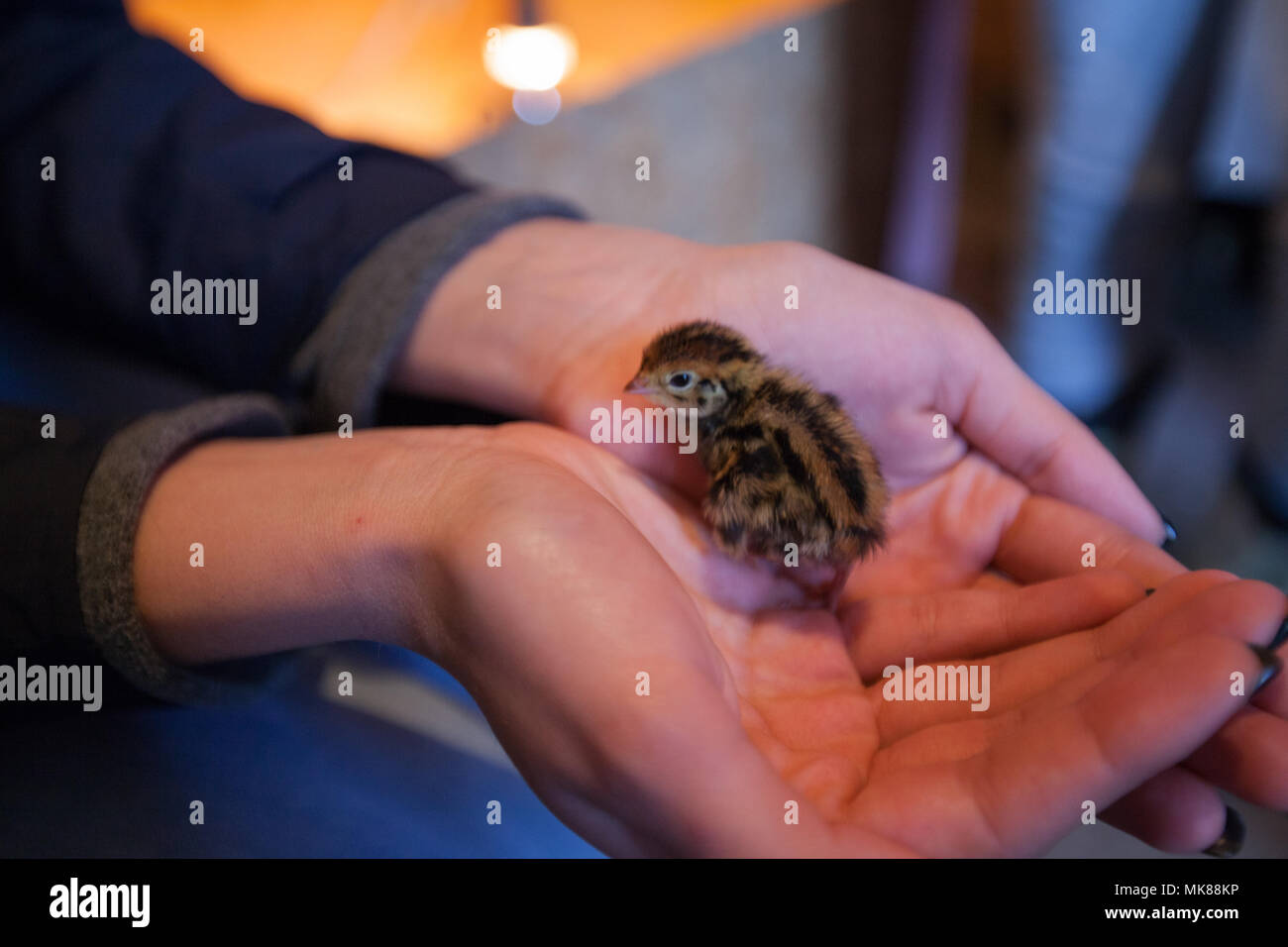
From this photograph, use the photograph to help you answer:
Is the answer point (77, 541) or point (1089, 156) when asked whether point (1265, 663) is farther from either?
point (1089, 156)

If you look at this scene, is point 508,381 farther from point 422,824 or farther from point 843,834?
point 843,834

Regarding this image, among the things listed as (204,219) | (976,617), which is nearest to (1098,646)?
(976,617)

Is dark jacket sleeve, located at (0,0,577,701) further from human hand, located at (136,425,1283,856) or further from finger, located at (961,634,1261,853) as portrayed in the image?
finger, located at (961,634,1261,853)

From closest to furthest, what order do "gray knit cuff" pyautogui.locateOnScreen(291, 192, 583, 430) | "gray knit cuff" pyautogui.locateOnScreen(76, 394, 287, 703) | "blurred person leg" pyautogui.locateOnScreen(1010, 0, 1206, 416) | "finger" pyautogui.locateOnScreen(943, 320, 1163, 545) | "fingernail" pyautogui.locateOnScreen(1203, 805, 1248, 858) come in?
"fingernail" pyautogui.locateOnScreen(1203, 805, 1248, 858) → "gray knit cuff" pyautogui.locateOnScreen(76, 394, 287, 703) → "finger" pyautogui.locateOnScreen(943, 320, 1163, 545) → "gray knit cuff" pyautogui.locateOnScreen(291, 192, 583, 430) → "blurred person leg" pyautogui.locateOnScreen(1010, 0, 1206, 416)

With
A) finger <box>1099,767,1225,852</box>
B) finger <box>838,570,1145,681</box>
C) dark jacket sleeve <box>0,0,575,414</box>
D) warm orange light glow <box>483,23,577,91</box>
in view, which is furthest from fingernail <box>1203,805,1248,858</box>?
warm orange light glow <box>483,23,577,91</box>

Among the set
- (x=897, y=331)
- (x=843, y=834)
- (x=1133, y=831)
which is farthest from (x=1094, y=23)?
(x=843, y=834)

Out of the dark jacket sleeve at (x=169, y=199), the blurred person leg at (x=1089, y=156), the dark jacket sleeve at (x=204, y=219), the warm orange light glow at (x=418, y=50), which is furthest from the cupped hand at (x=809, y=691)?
the warm orange light glow at (x=418, y=50)
